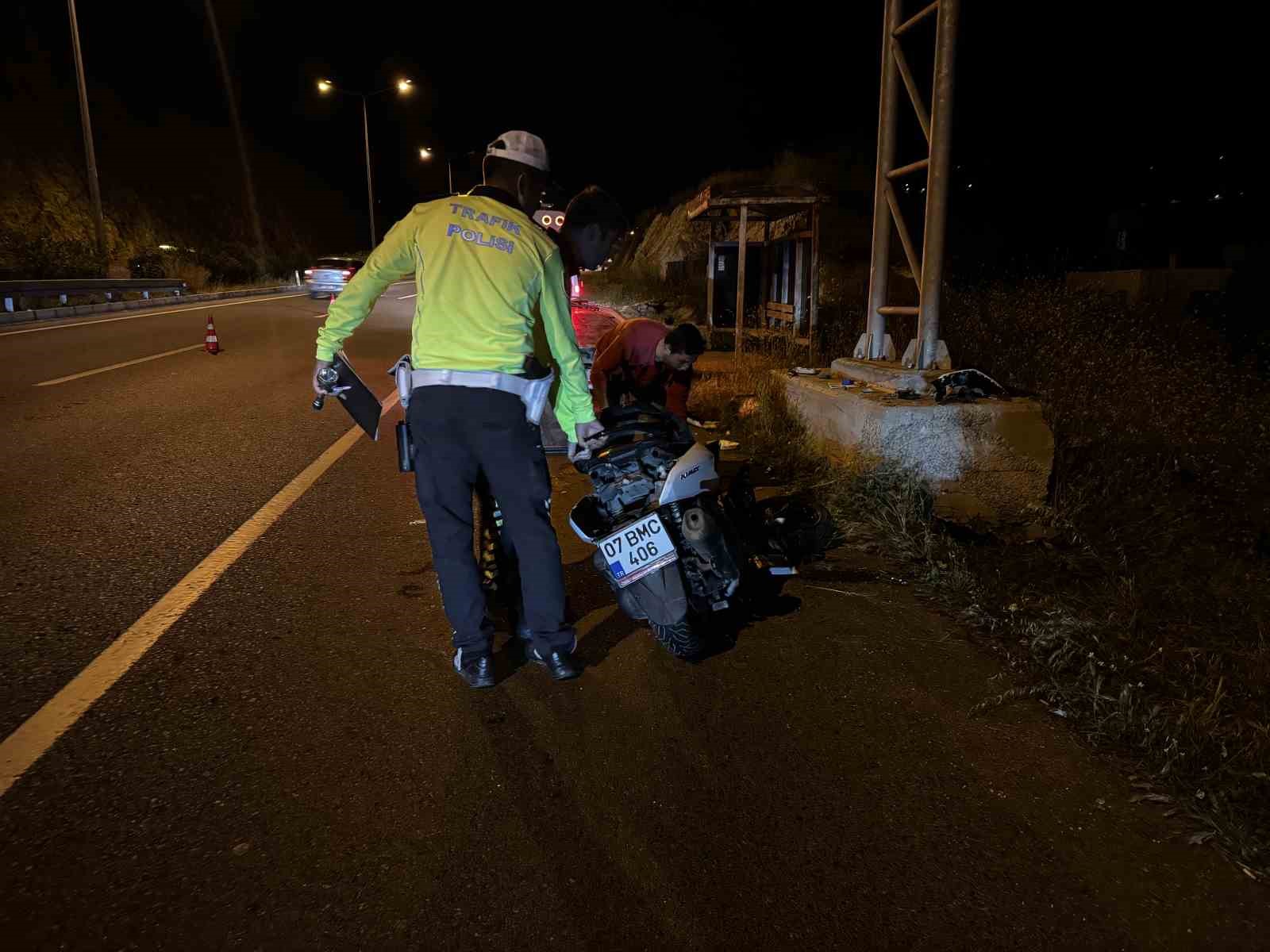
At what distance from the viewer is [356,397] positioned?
3.54m

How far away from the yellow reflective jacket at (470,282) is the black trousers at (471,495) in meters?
0.16

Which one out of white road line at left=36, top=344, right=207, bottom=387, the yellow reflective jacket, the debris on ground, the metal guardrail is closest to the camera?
the yellow reflective jacket

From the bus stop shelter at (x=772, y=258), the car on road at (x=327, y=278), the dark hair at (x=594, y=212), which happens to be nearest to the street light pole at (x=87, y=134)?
the car on road at (x=327, y=278)

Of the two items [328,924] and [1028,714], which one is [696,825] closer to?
[328,924]

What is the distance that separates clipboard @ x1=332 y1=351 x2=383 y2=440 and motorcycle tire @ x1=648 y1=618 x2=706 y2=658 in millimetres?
1433

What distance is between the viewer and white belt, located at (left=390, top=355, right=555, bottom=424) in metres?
3.13

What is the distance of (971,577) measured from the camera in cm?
425

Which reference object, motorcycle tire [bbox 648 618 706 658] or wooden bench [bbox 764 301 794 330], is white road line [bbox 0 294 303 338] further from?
motorcycle tire [bbox 648 618 706 658]

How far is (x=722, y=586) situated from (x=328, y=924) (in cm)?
195

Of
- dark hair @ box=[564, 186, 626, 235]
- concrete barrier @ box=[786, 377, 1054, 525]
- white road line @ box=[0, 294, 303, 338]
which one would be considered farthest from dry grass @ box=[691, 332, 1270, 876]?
white road line @ box=[0, 294, 303, 338]

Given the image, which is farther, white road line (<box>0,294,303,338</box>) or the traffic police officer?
Answer: white road line (<box>0,294,303,338</box>)

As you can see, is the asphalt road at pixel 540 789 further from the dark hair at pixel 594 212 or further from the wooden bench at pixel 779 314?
the wooden bench at pixel 779 314

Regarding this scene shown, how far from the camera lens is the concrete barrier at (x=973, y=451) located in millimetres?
5219

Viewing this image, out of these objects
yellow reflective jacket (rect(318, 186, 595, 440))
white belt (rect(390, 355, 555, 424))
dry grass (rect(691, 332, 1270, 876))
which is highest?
yellow reflective jacket (rect(318, 186, 595, 440))
